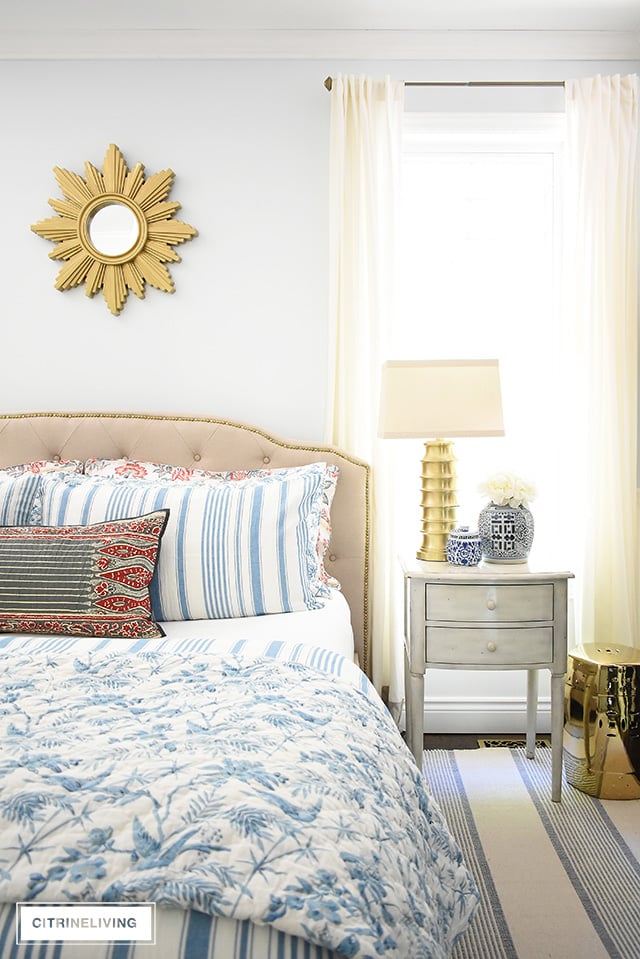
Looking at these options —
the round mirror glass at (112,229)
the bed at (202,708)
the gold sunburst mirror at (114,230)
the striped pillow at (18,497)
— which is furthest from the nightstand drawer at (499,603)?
the round mirror glass at (112,229)

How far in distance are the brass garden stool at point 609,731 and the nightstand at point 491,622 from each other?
0.36 ft

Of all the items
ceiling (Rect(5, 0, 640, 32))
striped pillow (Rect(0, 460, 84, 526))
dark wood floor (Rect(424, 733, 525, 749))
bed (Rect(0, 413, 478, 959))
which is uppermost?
ceiling (Rect(5, 0, 640, 32))

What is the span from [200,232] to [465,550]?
153 centimetres

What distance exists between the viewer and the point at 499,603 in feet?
8.13

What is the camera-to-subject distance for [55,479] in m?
2.50

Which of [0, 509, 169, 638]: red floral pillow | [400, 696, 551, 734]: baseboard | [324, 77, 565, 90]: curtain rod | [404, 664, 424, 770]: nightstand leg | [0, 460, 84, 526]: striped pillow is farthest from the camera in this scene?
[400, 696, 551, 734]: baseboard

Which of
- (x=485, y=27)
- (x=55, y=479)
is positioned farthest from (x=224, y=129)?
(x=55, y=479)

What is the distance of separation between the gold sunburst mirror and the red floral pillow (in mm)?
1164

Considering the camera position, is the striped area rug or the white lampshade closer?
the striped area rug

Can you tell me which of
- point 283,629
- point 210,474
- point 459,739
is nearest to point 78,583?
point 283,629

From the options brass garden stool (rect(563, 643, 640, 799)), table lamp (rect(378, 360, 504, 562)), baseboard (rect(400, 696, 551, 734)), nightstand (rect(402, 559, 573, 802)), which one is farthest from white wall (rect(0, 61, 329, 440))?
brass garden stool (rect(563, 643, 640, 799))

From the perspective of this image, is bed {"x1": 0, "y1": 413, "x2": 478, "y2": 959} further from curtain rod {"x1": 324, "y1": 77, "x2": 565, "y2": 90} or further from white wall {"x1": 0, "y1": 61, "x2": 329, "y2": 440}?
curtain rod {"x1": 324, "y1": 77, "x2": 565, "y2": 90}

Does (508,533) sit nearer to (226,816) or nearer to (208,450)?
(208,450)

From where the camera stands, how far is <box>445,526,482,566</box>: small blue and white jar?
259cm
